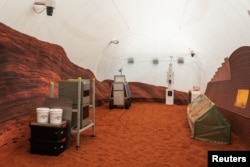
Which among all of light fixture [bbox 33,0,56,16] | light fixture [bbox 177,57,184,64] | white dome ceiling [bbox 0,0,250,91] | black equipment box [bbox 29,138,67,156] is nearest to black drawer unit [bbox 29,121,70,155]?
black equipment box [bbox 29,138,67,156]

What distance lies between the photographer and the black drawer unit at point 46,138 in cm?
368

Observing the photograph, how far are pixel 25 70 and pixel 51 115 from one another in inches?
48.1

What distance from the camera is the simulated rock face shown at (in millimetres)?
3885

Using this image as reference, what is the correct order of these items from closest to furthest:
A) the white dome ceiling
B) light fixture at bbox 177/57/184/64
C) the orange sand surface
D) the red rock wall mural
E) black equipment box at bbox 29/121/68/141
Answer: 1. the orange sand surface
2. black equipment box at bbox 29/121/68/141
3. the red rock wall mural
4. the white dome ceiling
5. light fixture at bbox 177/57/184/64

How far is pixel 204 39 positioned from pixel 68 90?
673 centimetres

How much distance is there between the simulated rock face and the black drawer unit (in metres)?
0.57

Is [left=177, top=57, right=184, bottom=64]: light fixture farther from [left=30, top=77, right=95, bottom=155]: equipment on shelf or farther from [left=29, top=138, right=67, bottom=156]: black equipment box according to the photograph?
[left=29, top=138, right=67, bottom=156]: black equipment box

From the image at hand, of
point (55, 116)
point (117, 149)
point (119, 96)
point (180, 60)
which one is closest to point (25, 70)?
point (55, 116)

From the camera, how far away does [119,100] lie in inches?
356

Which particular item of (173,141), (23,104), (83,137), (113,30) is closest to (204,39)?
(113,30)

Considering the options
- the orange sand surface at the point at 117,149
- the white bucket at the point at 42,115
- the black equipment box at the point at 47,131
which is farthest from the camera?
the white bucket at the point at 42,115

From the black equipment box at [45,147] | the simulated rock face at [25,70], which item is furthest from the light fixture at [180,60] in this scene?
the black equipment box at [45,147]

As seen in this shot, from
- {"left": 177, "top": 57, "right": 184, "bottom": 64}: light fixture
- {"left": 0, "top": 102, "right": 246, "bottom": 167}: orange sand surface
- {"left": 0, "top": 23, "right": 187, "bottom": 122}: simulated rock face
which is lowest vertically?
{"left": 0, "top": 102, "right": 246, "bottom": 167}: orange sand surface

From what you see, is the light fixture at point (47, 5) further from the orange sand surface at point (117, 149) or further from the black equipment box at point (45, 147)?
the black equipment box at point (45, 147)
